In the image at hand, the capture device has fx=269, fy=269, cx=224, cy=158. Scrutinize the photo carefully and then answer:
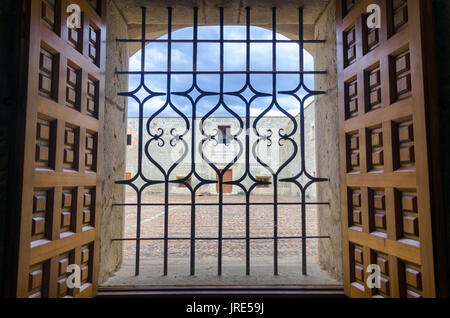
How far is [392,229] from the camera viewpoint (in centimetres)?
156

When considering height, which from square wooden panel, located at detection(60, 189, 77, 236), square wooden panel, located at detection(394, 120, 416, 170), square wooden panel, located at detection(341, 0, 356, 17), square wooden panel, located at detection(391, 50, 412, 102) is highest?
square wooden panel, located at detection(341, 0, 356, 17)

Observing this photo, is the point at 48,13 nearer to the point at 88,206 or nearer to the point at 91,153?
the point at 91,153

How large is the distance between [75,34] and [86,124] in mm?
608

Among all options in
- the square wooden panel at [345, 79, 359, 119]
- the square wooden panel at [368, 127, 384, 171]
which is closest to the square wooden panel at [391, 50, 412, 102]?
the square wooden panel at [368, 127, 384, 171]

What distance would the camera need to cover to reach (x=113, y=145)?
2447 millimetres

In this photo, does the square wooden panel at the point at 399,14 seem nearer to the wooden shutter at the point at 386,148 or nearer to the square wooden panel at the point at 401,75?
the wooden shutter at the point at 386,148

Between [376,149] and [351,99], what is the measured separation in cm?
46

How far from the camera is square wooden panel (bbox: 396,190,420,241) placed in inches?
56.2

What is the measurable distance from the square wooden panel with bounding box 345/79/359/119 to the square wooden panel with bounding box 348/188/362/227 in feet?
1.84

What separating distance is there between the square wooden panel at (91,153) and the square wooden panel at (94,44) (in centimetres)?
59

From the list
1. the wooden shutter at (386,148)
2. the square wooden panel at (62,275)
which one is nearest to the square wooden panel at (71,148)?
the square wooden panel at (62,275)

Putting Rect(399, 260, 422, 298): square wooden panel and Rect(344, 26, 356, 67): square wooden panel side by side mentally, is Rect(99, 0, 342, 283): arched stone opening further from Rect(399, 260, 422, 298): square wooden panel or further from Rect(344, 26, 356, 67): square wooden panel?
Rect(399, 260, 422, 298): square wooden panel

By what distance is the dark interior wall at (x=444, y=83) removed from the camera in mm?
1312

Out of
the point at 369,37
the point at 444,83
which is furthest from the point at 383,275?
the point at 369,37
